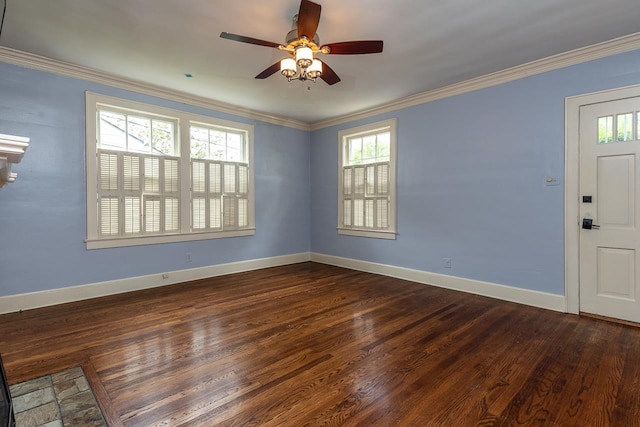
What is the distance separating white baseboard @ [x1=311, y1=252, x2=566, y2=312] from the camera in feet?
11.5

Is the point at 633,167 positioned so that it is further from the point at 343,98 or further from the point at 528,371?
the point at 343,98

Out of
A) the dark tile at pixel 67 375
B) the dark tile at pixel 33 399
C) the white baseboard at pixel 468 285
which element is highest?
the white baseboard at pixel 468 285

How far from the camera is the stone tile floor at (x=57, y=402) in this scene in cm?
169

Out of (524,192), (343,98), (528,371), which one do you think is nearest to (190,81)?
(343,98)

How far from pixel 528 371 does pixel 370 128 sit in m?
4.04

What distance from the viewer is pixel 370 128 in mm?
5258


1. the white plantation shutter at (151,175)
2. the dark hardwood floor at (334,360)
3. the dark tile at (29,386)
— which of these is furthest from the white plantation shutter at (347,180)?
the dark tile at (29,386)

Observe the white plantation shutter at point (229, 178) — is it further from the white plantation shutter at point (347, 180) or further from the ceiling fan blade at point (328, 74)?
the ceiling fan blade at point (328, 74)

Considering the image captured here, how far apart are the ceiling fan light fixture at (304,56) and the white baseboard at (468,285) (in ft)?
11.1

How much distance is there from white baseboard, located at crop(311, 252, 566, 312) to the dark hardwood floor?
171 millimetres

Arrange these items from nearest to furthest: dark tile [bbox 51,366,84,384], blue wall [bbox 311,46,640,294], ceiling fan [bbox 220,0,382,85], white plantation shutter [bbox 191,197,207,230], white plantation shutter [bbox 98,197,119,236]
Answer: dark tile [bbox 51,366,84,384], ceiling fan [bbox 220,0,382,85], blue wall [bbox 311,46,640,294], white plantation shutter [bbox 98,197,119,236], white plantation shutter [bbox 191,197,207,230]

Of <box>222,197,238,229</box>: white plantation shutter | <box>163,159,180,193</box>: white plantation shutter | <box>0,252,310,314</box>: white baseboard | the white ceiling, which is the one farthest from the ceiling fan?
<box>0,252,310,314</box>: white baseboard

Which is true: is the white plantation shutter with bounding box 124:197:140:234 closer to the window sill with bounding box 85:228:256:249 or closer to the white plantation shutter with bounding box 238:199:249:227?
the window sill with bounding box 85:228:256:249

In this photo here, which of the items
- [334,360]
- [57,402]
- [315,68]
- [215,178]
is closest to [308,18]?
[315,68]
